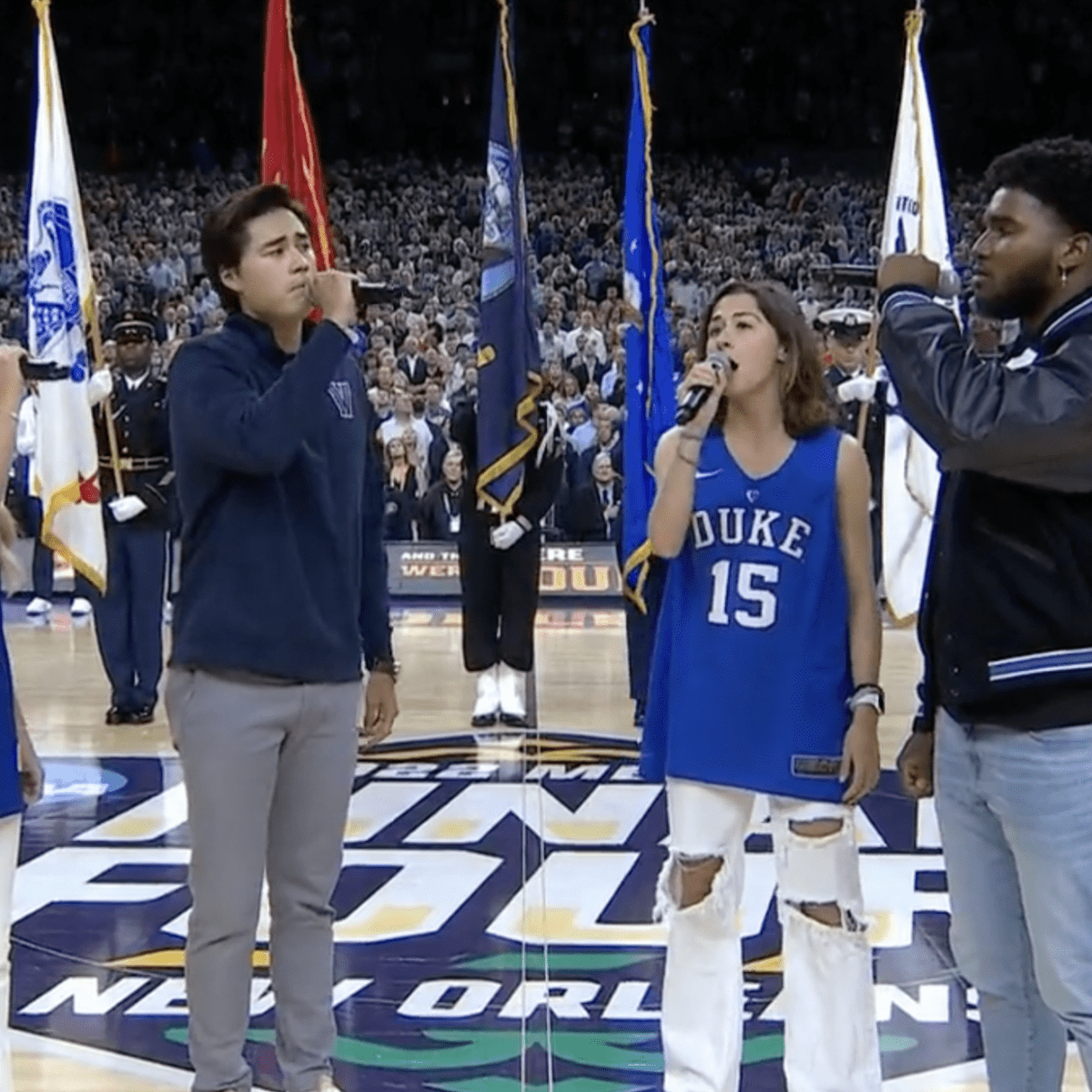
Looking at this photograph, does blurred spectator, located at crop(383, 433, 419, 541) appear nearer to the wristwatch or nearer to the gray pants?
the gray pants

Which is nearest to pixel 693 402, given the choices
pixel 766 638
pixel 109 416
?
pixel 766 638

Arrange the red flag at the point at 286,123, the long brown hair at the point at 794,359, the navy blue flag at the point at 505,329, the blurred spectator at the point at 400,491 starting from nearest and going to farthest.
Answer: the long brown hair at the point at 794,359 → the red flag at the point at 286,123 → the navy blue flag at the point at 505,329 → the blurred spectator at the point at 400,491

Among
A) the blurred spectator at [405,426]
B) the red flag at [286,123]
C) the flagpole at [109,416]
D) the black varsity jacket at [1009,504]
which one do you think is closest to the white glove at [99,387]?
the flagpole at [109,416]

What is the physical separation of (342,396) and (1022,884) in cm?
155

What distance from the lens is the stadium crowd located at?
1390cm

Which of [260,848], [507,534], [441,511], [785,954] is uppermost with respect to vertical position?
[260,848]

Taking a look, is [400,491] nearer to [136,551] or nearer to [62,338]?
[136,551]

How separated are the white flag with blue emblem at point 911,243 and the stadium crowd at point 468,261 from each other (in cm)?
423

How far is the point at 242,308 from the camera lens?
3600 millimetres

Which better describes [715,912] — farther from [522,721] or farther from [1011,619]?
[522,721]

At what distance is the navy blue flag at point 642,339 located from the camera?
804 centimetres

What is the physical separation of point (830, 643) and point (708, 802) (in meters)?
0.38

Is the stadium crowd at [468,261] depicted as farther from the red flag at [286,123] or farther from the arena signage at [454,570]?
the red flag at [286,123]

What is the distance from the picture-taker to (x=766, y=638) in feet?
11.6
